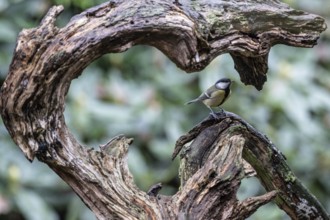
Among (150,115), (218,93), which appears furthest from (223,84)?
(150,115)

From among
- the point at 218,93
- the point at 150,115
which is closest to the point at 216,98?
the point at 218,93

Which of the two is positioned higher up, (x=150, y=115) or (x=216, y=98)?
(x=216, y=98)

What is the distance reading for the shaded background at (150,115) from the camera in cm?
331

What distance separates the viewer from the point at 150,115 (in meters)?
3.40

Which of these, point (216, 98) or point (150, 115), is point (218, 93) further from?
point (150, 115)

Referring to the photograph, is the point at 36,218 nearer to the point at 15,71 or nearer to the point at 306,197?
the point at 306,197

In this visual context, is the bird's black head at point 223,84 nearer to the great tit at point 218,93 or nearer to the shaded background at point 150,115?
the great tit at point 218,93

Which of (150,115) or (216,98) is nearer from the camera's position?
(216,98)

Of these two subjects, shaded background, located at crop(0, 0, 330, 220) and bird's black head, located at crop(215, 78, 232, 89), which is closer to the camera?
bird's black head, located at crop(215, 78, 232, 89)

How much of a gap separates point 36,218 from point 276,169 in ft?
6.46

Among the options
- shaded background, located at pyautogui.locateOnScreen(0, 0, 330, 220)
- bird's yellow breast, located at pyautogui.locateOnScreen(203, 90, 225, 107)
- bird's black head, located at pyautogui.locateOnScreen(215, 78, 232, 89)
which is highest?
bird's black head, located at pyautogui.locateOnScreen(215, 78, 232, 89)

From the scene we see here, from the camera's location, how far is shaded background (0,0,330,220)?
10.9 ft

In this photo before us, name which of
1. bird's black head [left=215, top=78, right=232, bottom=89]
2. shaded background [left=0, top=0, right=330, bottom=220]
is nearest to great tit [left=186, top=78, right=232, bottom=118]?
bird's black head [left=215, top=78, right=232, bottom=89]

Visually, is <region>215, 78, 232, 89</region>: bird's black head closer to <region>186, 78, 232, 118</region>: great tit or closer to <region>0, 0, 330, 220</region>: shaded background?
<region>186, 78, 232, 118</region>: great tit
